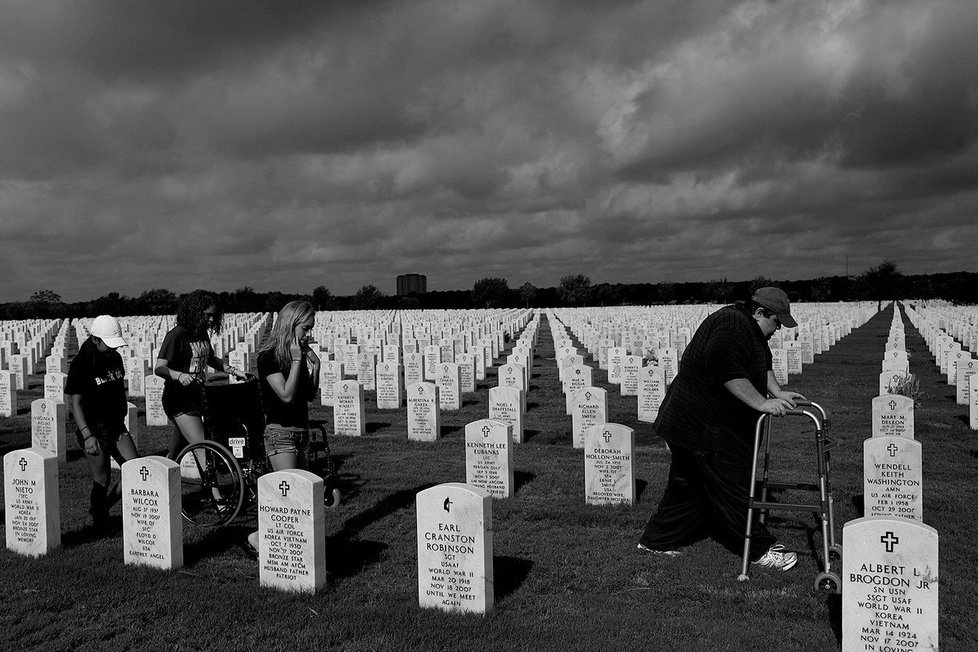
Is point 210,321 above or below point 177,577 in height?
above

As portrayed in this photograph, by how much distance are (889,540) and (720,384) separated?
1646 mm

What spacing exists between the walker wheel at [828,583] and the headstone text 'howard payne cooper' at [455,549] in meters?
2.15

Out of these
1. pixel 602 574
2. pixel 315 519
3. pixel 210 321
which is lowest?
pixel 602 574

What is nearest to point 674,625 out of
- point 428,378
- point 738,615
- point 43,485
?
point 738,615

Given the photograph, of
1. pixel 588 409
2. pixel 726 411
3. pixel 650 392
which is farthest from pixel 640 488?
pixel 650 392

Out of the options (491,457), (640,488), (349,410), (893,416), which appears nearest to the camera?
(491,457)

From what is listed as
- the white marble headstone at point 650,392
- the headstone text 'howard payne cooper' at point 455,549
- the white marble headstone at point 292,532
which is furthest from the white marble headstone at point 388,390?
the headstone text 'howard payne cooper' at point 455,549

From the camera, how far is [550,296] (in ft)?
310

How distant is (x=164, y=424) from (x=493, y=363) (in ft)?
42.7

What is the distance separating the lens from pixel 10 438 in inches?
451

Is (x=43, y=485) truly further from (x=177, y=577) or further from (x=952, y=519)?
(x=952, y=519)

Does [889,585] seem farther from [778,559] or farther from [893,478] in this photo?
[893,478]

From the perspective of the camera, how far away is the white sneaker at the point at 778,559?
5285mm

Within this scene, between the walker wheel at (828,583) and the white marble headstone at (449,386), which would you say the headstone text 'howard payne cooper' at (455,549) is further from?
the white marble headstone at (449,386)
